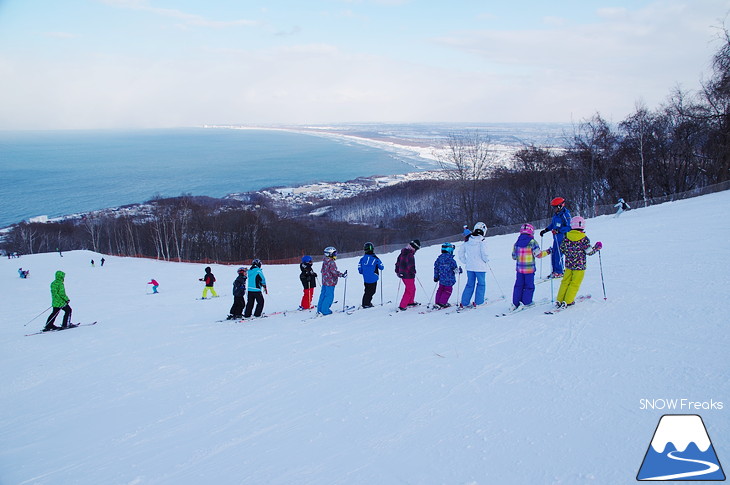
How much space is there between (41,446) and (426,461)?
14.2 ft

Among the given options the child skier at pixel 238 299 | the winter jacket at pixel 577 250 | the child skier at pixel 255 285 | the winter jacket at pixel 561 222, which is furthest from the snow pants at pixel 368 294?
the winter jacket at pixel 577 250

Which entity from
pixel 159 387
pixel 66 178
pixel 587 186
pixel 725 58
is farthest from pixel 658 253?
pixel 66 178

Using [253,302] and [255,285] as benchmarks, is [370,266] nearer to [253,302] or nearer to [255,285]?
[255,285]

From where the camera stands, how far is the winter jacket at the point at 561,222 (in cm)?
903

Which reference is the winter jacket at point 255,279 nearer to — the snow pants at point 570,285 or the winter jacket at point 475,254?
the winter jacket at point 475,254

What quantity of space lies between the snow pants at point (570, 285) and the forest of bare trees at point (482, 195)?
19595mm

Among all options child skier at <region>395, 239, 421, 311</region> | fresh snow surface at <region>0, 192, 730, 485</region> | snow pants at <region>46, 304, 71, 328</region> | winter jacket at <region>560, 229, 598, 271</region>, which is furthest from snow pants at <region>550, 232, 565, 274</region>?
snow pants at <region>46, 304, 71, 328</region>

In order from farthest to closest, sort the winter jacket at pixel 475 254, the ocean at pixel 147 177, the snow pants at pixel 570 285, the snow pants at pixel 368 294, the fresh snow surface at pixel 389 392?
the ocean at pixel 147 177, the snow pants at pixel 368 294, the winter jacket at pixel 475 254, the snow pants at pixel 570 285, the fresh snow surface at pixel 389 392

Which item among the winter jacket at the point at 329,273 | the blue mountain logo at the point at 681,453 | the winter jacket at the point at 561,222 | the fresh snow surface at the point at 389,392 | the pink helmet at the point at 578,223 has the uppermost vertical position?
the pink helmet at the point at 578,223

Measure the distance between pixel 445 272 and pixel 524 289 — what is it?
164 centimetres

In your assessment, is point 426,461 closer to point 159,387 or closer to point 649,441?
point 649,441

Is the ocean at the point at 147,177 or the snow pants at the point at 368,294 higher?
the ocean at the point at 147,177

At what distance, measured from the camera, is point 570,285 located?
6.95m

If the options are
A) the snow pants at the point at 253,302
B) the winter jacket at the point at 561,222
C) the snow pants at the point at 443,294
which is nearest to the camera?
the snow pants at the point at 443,294
